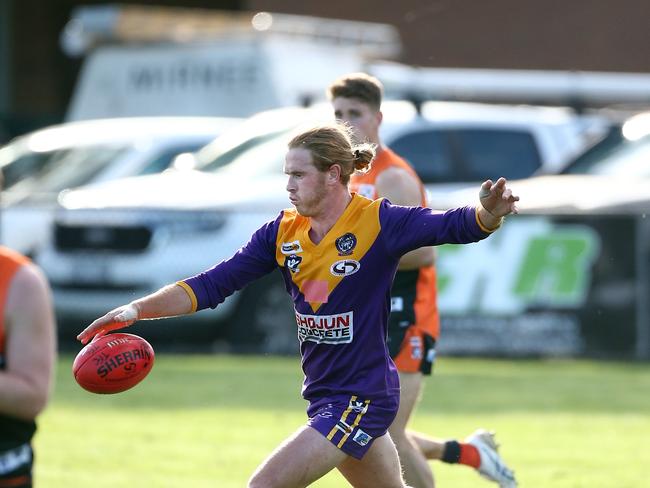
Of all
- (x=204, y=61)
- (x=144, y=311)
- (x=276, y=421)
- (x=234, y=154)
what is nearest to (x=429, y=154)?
(x=234, y=154)

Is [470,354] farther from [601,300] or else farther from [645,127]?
[645,127]

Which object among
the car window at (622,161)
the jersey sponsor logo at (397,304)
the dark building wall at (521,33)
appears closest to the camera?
the jersey sponsor logo at (397,304)

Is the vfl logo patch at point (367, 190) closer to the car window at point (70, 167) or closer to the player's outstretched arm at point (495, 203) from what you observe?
the player's outstretched arm at point (495, 203)

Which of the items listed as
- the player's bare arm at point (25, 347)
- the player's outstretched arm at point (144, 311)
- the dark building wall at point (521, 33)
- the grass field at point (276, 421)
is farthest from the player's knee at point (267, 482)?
the dark building wall at point (521, 33)

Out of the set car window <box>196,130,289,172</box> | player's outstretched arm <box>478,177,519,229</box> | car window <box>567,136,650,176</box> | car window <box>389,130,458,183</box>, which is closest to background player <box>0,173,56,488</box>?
player's outstretched arm <box>478,177,519,229</box>

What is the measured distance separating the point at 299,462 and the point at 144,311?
2.72 ft

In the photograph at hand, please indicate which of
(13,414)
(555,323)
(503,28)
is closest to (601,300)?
(555,323)

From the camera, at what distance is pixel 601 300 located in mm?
14711

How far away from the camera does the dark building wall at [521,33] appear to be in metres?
26.4

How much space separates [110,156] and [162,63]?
4.85 meters

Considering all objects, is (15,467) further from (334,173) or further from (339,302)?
(334,173)

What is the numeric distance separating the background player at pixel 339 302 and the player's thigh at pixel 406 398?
3.74ft

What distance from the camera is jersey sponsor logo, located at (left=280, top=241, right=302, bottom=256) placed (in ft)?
19.1

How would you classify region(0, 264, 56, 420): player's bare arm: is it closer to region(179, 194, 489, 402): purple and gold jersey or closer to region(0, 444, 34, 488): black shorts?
region(0, 444, 34, 488): black shorts
